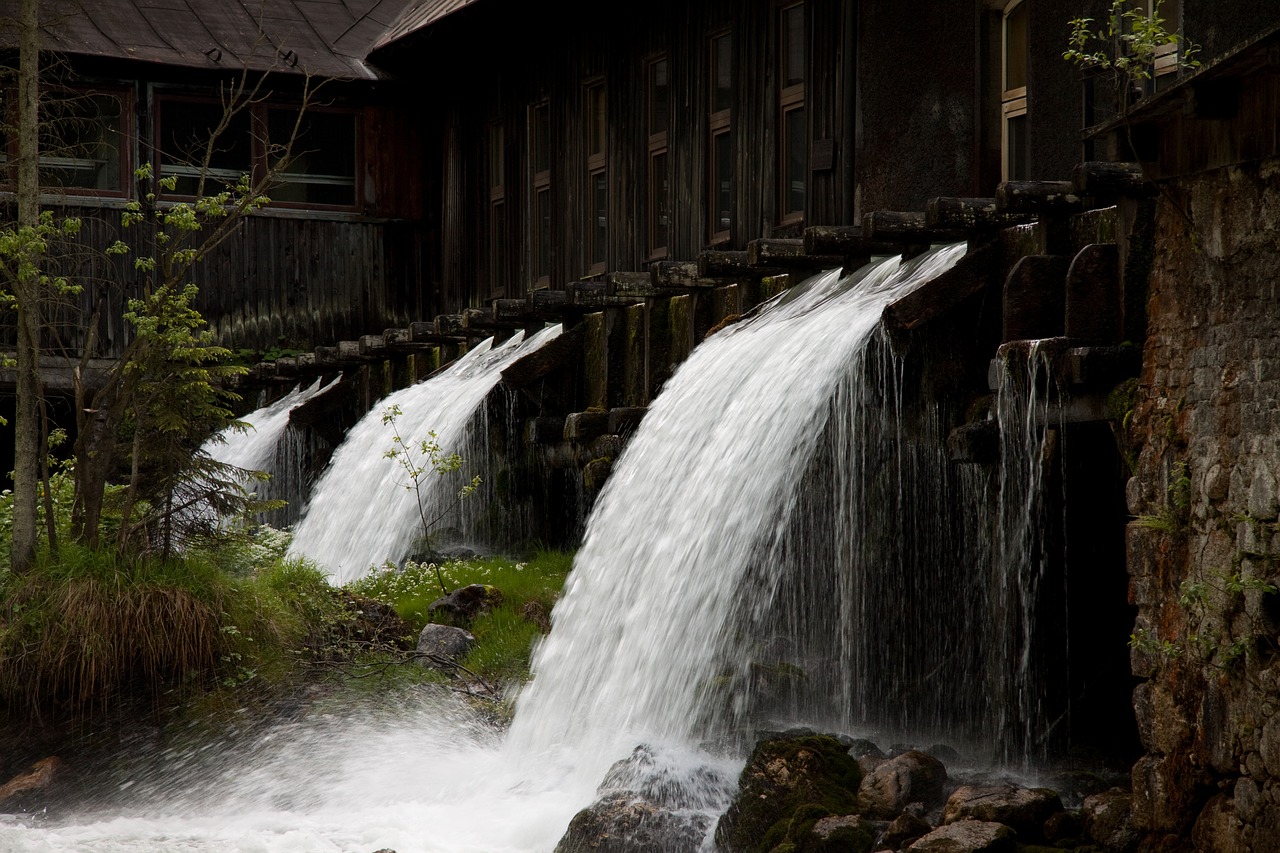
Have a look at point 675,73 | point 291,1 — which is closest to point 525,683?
point 675,73

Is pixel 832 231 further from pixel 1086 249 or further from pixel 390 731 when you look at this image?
pixel 390 731

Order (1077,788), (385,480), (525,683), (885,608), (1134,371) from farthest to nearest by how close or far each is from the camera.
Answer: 1. (385,480)
2. (525,683)
3. (885,608)
4. (1077,788)
5. (1134,371)

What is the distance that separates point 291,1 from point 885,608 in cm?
1648

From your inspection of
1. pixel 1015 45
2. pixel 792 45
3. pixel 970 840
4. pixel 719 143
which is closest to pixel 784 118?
pixel 792 45

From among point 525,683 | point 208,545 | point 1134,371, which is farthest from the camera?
point 208,545

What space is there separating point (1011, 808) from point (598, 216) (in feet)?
38.4

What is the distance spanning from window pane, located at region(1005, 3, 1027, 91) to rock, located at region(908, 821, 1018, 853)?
7.54 meters

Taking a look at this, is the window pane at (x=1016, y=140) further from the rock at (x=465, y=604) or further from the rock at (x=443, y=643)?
the rock at (x=443, y=643)

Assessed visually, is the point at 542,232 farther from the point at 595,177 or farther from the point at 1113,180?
the point at 1113,180

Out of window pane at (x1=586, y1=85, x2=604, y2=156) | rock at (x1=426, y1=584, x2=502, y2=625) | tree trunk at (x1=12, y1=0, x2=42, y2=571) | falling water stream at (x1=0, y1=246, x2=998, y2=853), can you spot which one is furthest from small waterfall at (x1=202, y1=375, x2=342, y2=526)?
falling water stream at (x1=0, y1=246, x2=998, y2=853)

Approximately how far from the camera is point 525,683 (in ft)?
32.8

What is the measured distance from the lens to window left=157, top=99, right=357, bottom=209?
69.2 feet

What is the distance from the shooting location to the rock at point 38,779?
884cm

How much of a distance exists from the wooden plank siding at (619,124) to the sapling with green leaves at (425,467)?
10.7 ft
